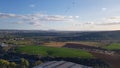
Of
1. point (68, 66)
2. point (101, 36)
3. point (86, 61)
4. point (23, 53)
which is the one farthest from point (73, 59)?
point (101, 36)

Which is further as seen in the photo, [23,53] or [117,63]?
[23,53]

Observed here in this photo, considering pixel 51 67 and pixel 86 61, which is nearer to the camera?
pixel 51 67

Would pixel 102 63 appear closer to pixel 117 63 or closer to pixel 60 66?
pixel 117 63

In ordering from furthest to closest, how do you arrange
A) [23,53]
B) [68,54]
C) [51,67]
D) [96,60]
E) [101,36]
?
[101,36], [23,53], [68,54], [96,60], [51,67]

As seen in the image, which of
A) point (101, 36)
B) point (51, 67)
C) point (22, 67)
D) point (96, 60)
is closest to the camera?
point (51, 67)

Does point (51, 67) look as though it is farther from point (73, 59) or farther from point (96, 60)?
point (73, 59)

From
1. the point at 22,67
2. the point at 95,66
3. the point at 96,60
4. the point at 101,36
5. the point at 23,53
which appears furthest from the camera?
the point at 101,36

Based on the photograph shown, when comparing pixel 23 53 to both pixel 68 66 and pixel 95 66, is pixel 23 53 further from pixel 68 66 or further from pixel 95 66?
pixel 68 66

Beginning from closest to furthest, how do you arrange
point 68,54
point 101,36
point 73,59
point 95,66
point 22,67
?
point 22,67 < point 95,66 < point 73,59 < point 68,54 < point 101,36

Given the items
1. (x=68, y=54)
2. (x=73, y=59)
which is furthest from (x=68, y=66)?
(x=68, y=54)
